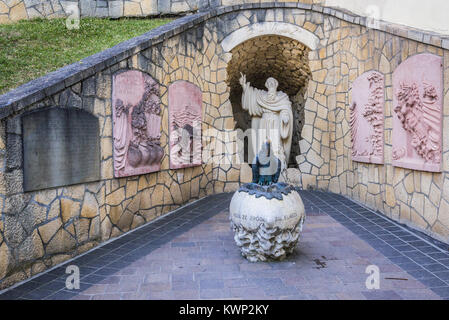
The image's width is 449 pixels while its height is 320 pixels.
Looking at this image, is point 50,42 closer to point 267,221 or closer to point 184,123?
point 184,123

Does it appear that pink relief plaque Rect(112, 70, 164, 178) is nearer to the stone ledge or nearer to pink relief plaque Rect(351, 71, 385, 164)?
the stone ledge

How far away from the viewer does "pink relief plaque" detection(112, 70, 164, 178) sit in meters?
4.51

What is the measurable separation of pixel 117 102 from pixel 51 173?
1.32 meters

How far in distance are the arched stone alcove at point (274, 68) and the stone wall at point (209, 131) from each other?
7.8 inches

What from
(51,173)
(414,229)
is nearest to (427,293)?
(414,229)

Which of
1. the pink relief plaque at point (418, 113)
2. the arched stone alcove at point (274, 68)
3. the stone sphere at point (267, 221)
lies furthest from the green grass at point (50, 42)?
the pink relief plaque at point (418, 113)

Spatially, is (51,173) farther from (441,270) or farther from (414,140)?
(414,140)

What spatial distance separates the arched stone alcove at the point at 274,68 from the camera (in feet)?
24.6

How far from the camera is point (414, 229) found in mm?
4703

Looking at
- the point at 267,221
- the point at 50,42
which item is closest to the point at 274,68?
the point at 50,42

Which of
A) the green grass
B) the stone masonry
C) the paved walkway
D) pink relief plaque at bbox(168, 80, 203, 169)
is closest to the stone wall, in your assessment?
pink relief plaque at bbox(168, 80, 203, 169)

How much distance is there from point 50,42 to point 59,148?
15.0ft

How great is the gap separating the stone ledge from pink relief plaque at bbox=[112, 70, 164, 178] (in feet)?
1.09

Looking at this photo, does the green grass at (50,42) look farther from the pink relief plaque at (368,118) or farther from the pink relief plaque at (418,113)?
the pink relief plaque at (418,113)
